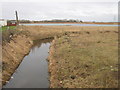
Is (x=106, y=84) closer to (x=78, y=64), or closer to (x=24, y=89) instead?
(x=78, y=64)

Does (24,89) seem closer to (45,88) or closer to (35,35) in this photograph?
(45,88)

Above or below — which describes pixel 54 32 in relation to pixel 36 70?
above

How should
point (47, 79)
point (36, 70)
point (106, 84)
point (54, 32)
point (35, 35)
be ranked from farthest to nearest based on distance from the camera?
point (54, 32) → point (35, 35) → point (36, 70) → point (47, 79) → point (106, 84)

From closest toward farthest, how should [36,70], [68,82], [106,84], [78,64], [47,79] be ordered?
[106,84] → [68,82] → [47,79] → [78,64] → [36,70]

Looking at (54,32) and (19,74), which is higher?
(54,32)

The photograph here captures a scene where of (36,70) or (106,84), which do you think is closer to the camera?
(106,84)

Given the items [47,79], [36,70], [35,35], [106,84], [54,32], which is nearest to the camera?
[106,84]

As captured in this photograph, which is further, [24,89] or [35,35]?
[35,35]

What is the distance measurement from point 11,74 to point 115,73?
1010 cm

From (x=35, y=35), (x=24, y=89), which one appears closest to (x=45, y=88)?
(x=24, y=89)

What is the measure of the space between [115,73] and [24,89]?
25.6 ft

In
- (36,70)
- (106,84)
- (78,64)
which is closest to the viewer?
(106,84)

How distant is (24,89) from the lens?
14.1 metres

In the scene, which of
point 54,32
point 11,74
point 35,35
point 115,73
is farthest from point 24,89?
point 54,32
